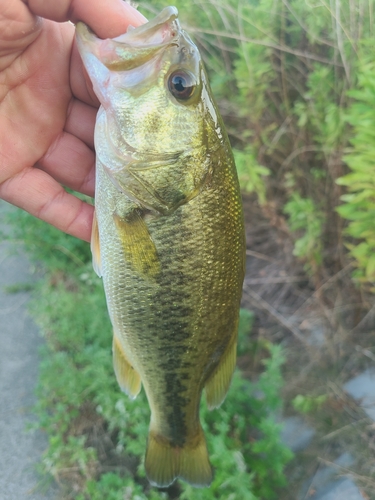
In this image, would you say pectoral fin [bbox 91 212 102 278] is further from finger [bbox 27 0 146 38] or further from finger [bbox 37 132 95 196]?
finger [bbox 27 0 146 38]

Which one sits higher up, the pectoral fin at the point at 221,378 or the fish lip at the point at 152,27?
the fish lip at the point at 152,27

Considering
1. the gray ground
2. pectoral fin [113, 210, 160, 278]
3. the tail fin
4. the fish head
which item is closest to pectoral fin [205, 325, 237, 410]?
the tail fin

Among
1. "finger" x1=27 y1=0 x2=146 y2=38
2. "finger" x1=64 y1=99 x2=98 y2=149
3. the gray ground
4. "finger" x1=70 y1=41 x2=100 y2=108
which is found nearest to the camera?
"finger" x1=27 y1=0 x2=146 y2=38

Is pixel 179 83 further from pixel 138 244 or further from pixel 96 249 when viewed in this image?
pixel 96 249

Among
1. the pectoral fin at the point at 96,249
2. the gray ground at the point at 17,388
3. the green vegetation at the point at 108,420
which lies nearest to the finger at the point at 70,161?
the pectoral fin at the point at 96,249

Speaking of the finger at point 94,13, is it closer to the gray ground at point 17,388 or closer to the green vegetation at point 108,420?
the green vegetation at point 108,420

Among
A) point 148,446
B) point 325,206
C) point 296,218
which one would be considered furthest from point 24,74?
point 325,206

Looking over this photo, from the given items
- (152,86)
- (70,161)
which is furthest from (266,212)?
(152,86)
